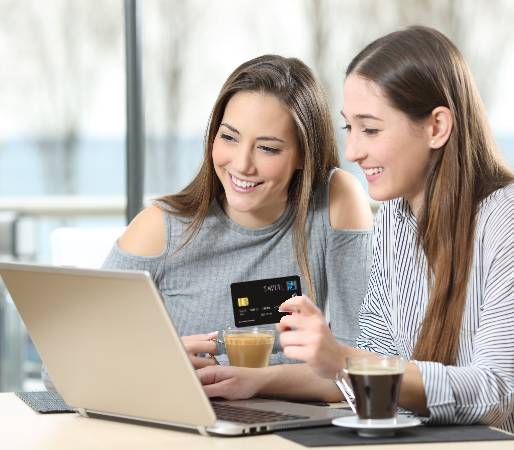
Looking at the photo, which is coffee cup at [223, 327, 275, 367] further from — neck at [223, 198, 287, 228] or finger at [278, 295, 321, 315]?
neck at [223, 198, 287, 228]

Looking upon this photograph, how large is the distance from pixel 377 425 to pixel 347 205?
1018mm

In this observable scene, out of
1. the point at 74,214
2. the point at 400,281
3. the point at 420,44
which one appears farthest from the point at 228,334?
the point at 74,214

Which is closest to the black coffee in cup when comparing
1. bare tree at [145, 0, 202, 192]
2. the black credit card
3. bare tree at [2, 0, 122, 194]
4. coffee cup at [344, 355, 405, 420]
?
coffee cup at [344, 355, 405, 420]

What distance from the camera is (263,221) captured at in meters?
2.59

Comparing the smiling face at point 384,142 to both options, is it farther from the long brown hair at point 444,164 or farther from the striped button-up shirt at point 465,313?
the striped button-up shirt at point 465,313

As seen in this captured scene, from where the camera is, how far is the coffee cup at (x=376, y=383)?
1.63m

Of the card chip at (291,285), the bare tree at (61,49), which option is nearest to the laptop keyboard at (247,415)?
the card chip at (291,285)

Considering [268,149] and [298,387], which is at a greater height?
[268,149]

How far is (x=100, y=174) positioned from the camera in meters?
6.24

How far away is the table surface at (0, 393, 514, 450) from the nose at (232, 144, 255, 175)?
75 cm

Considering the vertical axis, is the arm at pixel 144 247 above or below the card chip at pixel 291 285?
above

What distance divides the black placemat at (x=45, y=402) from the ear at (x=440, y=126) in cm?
80

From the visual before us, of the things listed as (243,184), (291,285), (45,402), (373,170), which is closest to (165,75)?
(243,184)

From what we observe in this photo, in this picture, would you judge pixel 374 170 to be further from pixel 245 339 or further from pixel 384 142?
pixel 245 339
